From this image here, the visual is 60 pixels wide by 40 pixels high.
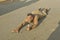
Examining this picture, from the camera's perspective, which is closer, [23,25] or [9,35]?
[9,35]

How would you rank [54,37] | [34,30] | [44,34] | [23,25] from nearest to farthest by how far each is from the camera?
[54,37]
[44,34]
[34,30]
[23,25]

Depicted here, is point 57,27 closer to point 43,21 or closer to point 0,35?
point 43,21

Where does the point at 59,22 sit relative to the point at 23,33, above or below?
below

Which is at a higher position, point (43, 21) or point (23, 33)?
point (23, 33)

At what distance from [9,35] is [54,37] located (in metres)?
1.24

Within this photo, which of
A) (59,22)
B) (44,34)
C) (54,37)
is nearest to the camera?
(54,37)

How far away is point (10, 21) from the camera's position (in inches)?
240

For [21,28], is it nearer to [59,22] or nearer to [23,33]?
[23,33]

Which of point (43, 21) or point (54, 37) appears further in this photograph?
point (43, 21)

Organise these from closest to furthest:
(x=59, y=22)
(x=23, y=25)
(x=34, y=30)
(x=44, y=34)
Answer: (x=44, y=34)
(x=34, y=30)
(x=23, y=25)
(x=59, y=22)

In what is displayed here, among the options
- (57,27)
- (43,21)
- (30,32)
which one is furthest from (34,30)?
(43,21)

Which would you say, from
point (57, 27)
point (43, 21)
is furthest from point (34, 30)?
point (43, 21)

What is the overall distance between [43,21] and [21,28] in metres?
1.27

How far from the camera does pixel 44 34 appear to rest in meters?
4.78
